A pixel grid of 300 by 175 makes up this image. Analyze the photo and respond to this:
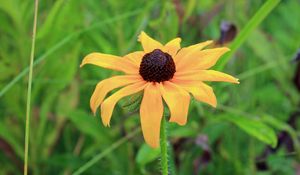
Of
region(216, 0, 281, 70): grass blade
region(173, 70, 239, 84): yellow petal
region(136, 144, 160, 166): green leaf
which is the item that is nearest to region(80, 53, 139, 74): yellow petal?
region(173, 70, 239, 84): yellow petal

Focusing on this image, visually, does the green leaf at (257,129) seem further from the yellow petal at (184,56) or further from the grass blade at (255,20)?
the yellow petal at (184,56)

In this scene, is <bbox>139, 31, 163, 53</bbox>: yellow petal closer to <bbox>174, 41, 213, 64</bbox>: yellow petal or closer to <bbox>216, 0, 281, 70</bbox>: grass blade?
<bbox>174, 41, 213, 64</bbox>: yellow petal

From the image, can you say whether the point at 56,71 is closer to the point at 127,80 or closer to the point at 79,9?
the point at 79,9

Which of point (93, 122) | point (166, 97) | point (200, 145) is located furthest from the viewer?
point (93, 122)

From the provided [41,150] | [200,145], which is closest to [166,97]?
[200,145]

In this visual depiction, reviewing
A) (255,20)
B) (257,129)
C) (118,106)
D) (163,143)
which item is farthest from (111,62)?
(118,106)

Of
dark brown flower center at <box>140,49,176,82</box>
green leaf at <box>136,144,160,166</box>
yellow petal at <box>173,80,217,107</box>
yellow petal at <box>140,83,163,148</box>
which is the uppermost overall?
green leaf at <box>136,144,160,166</box>

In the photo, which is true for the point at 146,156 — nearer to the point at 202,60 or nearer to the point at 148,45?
the point at 148,45
